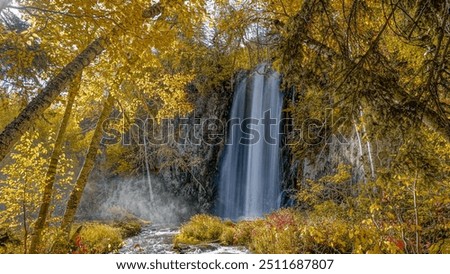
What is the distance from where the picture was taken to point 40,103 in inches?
98.8

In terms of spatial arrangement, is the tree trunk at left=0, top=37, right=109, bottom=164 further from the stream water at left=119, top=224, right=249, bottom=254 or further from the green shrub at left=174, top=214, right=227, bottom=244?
the green shrub at left=174, top=214, right=227, bottom=244

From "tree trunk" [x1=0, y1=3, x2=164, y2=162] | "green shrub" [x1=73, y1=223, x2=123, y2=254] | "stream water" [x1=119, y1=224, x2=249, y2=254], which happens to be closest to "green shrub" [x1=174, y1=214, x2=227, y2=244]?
"stream water" [x1=119, y1=224, x2=249, y2=254]

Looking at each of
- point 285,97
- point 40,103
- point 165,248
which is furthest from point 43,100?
point 285,97

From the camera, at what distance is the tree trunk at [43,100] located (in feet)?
7.73

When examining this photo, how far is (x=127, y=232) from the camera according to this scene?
10.6 meters

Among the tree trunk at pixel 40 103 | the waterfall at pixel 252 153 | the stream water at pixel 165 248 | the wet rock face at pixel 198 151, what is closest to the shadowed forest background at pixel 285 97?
the tree trunk at pixel 40 103

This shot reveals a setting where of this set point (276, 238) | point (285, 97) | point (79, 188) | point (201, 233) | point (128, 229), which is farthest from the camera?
point (285, 97)

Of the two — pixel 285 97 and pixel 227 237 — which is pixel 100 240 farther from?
pixel 285 97

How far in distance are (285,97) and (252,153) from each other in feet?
9.14

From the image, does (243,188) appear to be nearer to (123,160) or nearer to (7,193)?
(123,160)

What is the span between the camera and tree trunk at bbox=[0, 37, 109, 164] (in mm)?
2352

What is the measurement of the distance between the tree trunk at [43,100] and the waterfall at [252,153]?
389 inches
